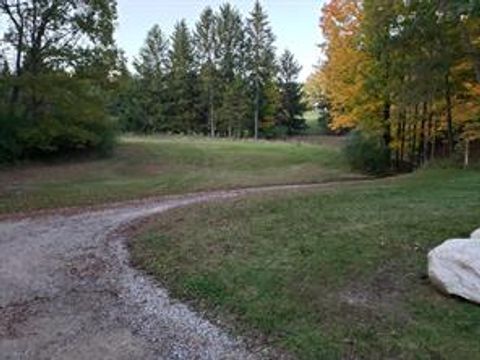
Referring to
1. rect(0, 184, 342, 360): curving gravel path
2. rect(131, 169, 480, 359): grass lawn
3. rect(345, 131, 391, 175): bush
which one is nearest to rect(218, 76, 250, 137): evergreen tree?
rect(345, 131, 391, 175): bush

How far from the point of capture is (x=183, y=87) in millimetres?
50812

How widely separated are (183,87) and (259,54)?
798cm

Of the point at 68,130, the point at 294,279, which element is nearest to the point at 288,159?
the point at 68,130

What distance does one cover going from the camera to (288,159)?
2923 cm

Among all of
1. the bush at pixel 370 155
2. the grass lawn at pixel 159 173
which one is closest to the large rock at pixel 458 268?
the grass lawn at pixel 159 173

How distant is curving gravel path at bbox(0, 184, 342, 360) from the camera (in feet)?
17.5

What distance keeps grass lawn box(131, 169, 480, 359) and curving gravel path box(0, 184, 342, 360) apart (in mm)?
395

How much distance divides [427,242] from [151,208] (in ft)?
27.6

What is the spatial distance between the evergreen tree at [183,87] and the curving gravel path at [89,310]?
40.9 meters

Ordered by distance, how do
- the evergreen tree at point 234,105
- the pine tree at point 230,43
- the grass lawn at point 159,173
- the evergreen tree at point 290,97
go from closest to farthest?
1. the grass lawn at point 159,173
2. the evergreen tree at point 234,105
3. the pine tree at point 230,43
4. the evergreen tree at point 290,97

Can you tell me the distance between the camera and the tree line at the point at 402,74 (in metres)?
18.8

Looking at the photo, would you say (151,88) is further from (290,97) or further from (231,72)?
(290,97)

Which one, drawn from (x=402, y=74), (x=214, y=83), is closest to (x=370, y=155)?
(x=402, y=74)

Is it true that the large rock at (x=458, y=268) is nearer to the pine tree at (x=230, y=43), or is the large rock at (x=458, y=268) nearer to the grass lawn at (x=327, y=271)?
the grass lawn at (x=327, y=271)
